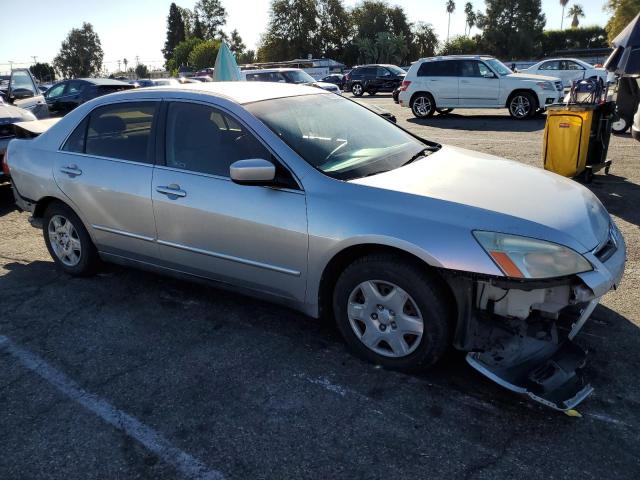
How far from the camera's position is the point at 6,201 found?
787 centimetres

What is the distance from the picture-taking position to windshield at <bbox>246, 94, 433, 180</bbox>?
3385 millimetres

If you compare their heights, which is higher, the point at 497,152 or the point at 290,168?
the point at 290,168

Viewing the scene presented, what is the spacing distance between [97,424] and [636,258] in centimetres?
443

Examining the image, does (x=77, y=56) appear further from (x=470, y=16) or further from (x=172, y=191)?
(x=172, y=191)

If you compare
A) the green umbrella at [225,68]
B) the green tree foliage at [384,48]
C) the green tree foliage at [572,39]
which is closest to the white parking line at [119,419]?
the green umbrella at [225,68]

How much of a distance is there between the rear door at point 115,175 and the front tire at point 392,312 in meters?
1.64

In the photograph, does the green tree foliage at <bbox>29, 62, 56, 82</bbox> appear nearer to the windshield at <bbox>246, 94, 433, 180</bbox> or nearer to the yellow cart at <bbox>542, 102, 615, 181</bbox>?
the yellow cart at <bbox>542, 102, 615, 181</bbox>

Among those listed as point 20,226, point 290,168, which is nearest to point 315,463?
point 290,168

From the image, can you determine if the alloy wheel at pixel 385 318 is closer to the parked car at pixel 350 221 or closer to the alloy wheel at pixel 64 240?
the parked car at pixel 350 221

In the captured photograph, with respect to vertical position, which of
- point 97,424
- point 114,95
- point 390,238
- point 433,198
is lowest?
point 97,424

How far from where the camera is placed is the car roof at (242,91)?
373 cm

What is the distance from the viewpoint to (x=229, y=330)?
12.3 feet

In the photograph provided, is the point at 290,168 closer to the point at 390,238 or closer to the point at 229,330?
the point at 390,238

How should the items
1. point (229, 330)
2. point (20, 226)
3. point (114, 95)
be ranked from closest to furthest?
point (229, 330), point (114, 95), point (20, 226)
